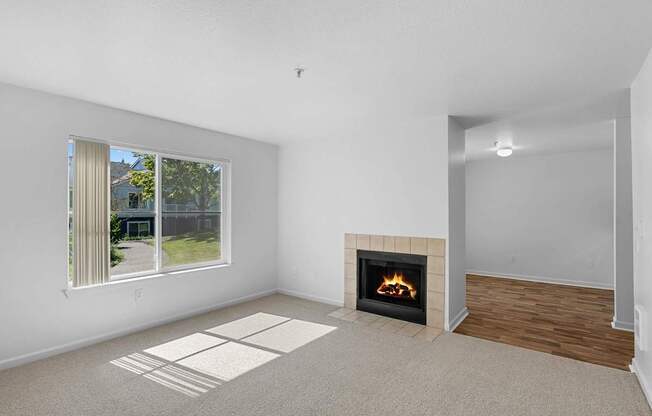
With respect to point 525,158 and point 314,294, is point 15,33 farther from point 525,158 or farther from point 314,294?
point 525,158

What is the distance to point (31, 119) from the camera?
9.81 feet

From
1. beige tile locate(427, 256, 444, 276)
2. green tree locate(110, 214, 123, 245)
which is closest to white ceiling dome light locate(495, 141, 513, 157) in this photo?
beige tile locate(427, 256, 444, 276)

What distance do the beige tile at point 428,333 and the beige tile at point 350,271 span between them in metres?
1.17

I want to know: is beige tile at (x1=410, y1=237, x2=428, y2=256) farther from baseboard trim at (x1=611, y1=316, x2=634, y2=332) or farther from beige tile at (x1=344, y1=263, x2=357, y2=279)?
baseboard trim at (x1=611, y1=316, x2=634, y2=332)

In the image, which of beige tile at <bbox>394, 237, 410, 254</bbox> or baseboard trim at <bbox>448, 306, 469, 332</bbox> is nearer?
baseboard trim at <bbox>448, 306, 469, 332</bbox>

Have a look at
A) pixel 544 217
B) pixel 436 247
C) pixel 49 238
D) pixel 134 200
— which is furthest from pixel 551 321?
pixel 49 238

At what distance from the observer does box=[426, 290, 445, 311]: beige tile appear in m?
3.84

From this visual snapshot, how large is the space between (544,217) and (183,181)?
6392mm

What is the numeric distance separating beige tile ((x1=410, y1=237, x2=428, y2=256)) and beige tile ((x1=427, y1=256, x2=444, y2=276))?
4.5 inches

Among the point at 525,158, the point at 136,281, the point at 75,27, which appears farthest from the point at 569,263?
the point at 75,27

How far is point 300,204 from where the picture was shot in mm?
5246

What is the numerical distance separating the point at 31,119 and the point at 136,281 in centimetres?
187

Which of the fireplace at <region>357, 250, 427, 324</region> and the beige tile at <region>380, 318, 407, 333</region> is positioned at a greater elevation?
the fireplace at <region>357, 250, 427, 324</region>

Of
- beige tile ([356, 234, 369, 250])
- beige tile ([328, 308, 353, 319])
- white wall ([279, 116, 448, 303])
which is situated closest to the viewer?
white wall ([279, 116, 448, 303])
